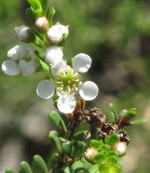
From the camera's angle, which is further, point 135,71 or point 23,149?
point 135,71

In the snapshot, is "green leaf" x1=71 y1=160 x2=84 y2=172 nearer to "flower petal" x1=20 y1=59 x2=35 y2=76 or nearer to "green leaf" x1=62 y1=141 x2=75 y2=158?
"green leaf" x1=62 y1=141 x2=75 y2=158

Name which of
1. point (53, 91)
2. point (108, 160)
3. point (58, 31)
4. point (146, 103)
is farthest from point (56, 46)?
point (146, 103)

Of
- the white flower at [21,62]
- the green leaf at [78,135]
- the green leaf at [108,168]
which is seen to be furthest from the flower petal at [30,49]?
the green leaf at [108,168]

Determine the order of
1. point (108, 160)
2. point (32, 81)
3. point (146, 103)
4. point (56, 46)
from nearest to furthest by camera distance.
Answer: point (108, 160)
point (56, 46)
point (32, 81)
point (146, 103)

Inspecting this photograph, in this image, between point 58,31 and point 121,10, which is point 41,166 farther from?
point 121,10

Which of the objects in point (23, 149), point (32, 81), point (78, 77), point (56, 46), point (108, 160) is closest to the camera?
point (108, 160)

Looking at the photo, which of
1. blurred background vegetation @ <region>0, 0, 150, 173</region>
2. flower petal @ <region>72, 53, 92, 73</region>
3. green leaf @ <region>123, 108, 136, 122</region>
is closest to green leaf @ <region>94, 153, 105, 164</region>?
green leaf @ <region>123, 108, 136, 122</region>

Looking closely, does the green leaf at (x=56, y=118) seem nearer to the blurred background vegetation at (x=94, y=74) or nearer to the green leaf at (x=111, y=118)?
the green leaf at (x=111, y=118)

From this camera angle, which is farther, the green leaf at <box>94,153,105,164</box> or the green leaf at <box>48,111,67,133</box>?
the green leaf at <box>48,111,67,133</box>
